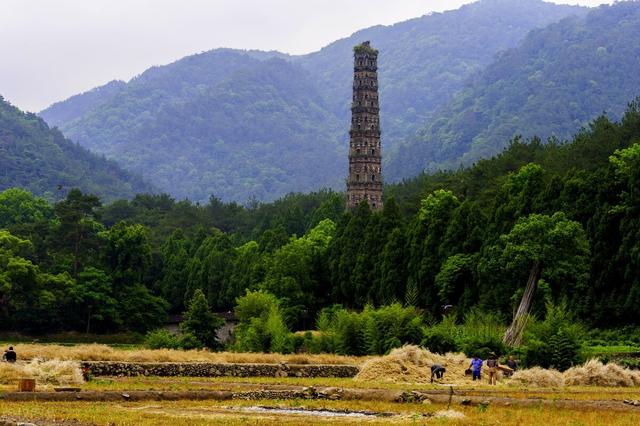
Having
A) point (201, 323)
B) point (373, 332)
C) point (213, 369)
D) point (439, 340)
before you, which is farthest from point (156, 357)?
point (201, 323)

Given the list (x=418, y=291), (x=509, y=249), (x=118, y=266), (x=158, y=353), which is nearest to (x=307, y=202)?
(x=118, y=266)

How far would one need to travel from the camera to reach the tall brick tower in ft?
459

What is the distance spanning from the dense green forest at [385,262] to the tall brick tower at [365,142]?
564cm

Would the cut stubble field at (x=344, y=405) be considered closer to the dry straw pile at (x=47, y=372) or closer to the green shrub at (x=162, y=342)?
the dry straw pile at (x=47, y=372)

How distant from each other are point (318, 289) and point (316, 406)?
63.2 metres

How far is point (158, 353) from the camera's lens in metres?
55.9

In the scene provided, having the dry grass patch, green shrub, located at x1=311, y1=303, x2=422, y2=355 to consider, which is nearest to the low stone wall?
the dry grass patch

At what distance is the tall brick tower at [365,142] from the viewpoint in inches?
5512

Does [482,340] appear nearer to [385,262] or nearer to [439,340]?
[439,340]

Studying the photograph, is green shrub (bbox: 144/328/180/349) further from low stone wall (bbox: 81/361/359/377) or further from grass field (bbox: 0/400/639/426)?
grass field (bbox: 0/400/639/426)

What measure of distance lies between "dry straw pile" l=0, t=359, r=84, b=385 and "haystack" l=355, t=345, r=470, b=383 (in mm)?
12558

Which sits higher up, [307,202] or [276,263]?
[307,202]

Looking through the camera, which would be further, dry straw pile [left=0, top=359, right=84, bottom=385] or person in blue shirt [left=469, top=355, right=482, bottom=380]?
person in blue shirt [left=469, top=355, right=482, bottom=380]

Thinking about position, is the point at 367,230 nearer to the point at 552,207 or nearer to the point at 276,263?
the point at 276,263
